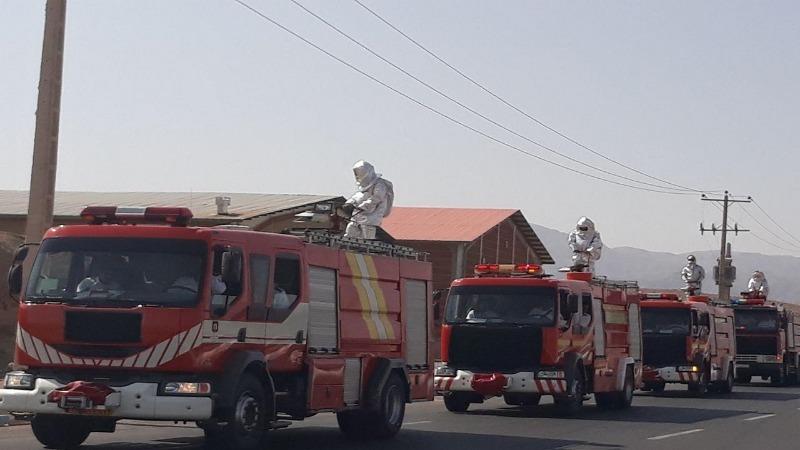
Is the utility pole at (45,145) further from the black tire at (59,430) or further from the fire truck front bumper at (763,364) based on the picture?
the fire truck front bumper at (763,364)

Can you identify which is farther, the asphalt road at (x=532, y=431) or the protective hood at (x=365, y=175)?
the protective hood at (x=365, y=175)

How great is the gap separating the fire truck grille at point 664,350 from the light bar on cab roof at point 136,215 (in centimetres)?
2217

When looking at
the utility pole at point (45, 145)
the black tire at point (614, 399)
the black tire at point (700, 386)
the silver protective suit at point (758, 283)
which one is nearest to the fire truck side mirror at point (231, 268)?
the utility pole at point (45, 145)

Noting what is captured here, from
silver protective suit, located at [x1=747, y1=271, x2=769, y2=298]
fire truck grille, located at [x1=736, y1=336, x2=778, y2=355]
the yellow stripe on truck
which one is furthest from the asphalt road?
silver protective suit, located at [x1=747, y1=271, x2=769, y2=298]

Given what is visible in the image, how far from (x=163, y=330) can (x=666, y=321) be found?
77.1 ft

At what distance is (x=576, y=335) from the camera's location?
25.7 metres

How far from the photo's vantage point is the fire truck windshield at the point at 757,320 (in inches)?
1788

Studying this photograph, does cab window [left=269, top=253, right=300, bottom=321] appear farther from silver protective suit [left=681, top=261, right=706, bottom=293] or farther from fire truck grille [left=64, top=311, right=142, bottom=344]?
silver protective suit [left=681, top=261, right=706, bottom=293]

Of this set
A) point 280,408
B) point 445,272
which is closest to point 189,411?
point 280,408

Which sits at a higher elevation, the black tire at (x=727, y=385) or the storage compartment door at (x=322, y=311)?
the storage compartment door at (x=322, y=311)

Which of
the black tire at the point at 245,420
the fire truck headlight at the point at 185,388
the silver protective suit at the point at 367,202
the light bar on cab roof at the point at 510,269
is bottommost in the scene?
the black tire at the point at 245,420

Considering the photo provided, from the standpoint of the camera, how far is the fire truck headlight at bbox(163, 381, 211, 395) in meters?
14.1

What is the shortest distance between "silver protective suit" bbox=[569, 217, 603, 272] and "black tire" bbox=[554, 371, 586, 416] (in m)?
7.79

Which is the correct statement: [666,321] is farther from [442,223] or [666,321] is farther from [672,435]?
[442,223]
